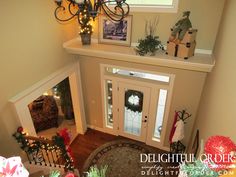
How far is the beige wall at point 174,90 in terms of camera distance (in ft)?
13.3

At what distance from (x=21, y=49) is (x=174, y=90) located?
3369 mm

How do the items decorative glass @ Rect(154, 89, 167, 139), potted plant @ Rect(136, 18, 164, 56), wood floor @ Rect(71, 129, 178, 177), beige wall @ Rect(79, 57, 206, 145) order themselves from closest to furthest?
1. potted plant @ Rect(136, 18, 164, 56)
2. beige wall @ Rect(79, 57, 206, 145)
3. decorative glass @ Rect(154, 89, 167, 139)
4. wood floor @ Rect(71, 129, 178, 177)

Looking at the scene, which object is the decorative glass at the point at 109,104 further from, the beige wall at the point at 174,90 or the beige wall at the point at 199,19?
the beige wall at the point at 199,19

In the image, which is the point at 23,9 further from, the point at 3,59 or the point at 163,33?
the point at 163,33

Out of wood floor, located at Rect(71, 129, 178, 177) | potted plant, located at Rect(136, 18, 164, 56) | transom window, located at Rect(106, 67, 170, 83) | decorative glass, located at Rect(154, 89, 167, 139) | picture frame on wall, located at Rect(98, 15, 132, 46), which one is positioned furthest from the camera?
wood floor, located at Rect(71, 129, 178, 177)

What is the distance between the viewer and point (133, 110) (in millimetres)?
5180

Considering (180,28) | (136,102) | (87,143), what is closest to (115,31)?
(180,28)

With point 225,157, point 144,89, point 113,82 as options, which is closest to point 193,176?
point 225,157

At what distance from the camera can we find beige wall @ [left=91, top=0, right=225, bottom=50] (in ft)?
11.2

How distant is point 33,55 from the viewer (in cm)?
352

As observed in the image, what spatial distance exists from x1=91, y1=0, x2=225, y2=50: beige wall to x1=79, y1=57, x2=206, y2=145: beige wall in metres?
0.68

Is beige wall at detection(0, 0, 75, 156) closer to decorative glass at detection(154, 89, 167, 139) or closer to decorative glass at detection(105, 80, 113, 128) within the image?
decorative glass at detection(105, 80, 113, 128)

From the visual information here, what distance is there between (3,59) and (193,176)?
3181 millimetres

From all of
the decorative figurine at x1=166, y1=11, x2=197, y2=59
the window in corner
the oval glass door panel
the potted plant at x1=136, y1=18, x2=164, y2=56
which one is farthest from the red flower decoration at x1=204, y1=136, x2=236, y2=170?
the oval glass door panel
